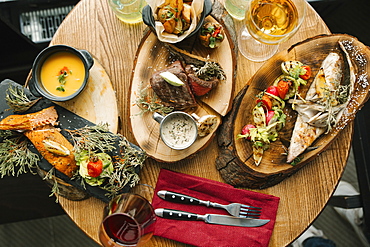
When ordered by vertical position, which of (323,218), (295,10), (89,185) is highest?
(295,10)

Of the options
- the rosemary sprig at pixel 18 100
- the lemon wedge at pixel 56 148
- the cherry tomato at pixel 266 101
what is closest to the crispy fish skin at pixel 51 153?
the lemon wedge at pixel 56 148

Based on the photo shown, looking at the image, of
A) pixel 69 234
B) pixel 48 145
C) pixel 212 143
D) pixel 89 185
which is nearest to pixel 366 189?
pixel 212 143

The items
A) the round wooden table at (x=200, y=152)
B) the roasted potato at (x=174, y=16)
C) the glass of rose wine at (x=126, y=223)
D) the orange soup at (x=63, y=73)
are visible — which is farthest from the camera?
the round wooden table at (x=200, y=152)

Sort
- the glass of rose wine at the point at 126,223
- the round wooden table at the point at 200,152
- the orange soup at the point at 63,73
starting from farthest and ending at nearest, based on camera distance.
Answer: the round wooden table at the point at 200,152 → the orange soup at the point at 63,73 → the glass of rose wine at the point at 126,223

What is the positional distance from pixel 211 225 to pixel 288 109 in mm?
743

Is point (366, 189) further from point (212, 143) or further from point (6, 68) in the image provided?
point (6, 68)

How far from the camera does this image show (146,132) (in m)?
1.93

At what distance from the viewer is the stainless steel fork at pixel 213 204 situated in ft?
6.45

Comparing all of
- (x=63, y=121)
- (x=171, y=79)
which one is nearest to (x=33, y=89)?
(x=63, y=121)

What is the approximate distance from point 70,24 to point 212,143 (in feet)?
3.34

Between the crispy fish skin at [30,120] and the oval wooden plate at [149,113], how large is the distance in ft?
1.36

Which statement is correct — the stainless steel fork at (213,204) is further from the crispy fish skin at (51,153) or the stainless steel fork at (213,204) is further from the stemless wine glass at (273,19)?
the stemless wine glass at (273,19)

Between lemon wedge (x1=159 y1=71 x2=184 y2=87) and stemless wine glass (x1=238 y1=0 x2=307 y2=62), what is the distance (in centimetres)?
44

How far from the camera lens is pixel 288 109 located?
1911 mm
